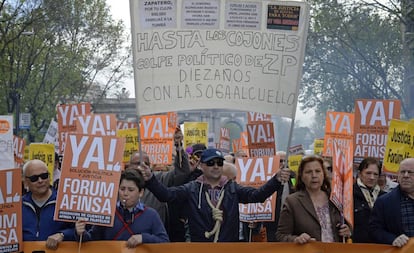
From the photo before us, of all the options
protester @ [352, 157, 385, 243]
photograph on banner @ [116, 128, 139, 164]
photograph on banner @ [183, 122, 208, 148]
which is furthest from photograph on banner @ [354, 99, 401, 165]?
photograph on banner @ [183, 122, 208, 148]

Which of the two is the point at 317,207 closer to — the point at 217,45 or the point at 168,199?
the point at 168,199

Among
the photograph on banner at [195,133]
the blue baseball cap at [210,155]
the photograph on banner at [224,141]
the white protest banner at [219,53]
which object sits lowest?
the photograph on banner at [224,141]

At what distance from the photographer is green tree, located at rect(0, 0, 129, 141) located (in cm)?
3678

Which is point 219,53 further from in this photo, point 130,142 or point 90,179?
point 130,142

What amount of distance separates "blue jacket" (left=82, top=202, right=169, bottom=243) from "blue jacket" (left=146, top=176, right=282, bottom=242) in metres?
0.40

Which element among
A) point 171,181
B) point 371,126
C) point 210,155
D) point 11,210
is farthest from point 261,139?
point 11,210

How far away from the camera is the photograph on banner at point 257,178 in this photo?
29.6 ft

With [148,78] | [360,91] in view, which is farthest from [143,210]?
[360,91]

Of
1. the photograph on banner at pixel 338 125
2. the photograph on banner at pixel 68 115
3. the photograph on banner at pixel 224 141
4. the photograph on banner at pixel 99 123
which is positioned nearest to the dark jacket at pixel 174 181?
the photograph on banner at pixel 99 123

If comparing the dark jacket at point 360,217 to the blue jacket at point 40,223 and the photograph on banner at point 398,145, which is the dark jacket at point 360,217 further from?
Result: the blue jacket at point 40,223

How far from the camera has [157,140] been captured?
1491cm

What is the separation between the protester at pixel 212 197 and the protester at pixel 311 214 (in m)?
0.28

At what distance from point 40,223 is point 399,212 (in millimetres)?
2857

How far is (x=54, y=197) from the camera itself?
25.2ft
